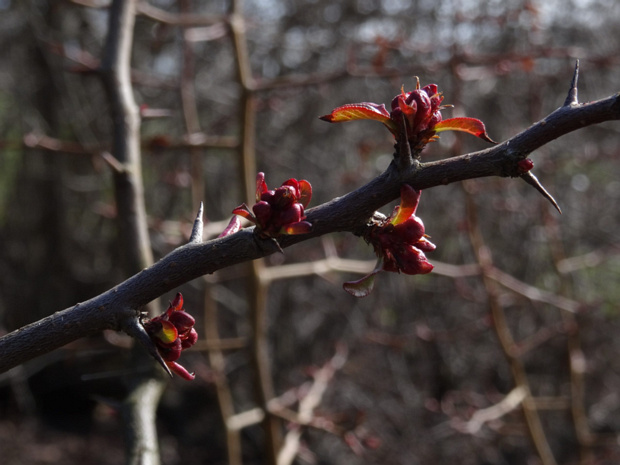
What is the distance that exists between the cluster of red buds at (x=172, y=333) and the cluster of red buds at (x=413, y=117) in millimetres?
348

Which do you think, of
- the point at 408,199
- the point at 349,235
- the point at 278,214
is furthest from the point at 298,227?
the point at 349,235

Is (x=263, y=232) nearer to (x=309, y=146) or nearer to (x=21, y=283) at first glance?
(x=309, y=146)

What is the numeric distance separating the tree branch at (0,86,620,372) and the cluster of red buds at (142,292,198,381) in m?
0.06

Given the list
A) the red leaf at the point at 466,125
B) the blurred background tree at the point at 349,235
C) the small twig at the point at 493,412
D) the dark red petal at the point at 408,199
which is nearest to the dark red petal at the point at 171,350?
the dark red petal at the point at 408,199

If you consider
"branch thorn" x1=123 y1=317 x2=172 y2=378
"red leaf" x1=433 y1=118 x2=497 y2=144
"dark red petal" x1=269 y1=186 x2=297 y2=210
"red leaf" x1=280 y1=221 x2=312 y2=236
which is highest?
"red leaf" x1=433 y1=118 x2=497 y2=144

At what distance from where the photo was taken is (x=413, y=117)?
86 cm

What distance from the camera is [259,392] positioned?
8.39 ft

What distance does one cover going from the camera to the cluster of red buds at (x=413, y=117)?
2.75 feet

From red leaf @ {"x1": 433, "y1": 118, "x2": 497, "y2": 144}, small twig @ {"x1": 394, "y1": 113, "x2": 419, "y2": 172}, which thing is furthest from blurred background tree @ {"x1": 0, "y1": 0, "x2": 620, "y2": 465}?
small twig @ {"x1": 394, "y1": 113, "x2": 419, "y2": 172}

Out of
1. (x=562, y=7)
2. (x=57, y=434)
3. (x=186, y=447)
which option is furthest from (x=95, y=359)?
(x=562, y=7)

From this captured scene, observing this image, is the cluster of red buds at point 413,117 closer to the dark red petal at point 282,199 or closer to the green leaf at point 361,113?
the green leaf at point 361,113

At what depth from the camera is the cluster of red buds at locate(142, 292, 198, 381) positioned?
33.6 inches

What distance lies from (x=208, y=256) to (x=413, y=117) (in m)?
0.34

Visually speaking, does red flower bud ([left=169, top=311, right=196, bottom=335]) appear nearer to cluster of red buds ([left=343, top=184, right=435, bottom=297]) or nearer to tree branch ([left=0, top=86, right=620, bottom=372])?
tree branch ([left=0, top=86, right=620, bottom=372])
